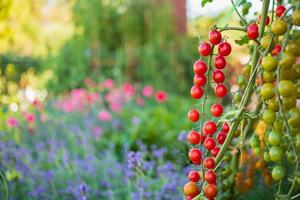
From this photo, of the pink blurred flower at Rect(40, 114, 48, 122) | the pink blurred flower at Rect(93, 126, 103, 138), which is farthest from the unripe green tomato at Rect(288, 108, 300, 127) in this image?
the pink blurred flower at Rect(40, 114, 48, 122)

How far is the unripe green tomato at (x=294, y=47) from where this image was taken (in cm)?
90

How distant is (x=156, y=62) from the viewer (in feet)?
20.0

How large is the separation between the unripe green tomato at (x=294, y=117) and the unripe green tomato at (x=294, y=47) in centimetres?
11

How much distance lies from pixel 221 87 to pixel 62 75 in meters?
5.58

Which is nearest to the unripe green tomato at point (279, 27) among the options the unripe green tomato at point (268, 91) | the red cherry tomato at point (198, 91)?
the unripe green tomato at point (268, 91)

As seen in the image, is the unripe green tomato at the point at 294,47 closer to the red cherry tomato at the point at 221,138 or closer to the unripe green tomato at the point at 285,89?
the unripe green tomato at the point at 285,89

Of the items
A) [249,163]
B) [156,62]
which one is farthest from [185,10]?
[249,163]

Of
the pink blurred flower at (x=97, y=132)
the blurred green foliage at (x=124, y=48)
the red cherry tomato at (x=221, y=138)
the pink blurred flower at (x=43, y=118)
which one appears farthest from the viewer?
the blurred green foliage at (x=124, y=48)

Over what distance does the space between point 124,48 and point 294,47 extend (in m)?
5.77

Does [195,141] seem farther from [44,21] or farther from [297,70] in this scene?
[44,21]

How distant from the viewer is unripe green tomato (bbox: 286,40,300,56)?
90 cm

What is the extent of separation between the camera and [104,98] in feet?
17.1

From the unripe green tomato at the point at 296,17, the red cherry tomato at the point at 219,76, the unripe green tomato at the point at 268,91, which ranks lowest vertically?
the unripe green tomato at the point at 268,91

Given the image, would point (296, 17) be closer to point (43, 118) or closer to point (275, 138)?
point (275, 138)
